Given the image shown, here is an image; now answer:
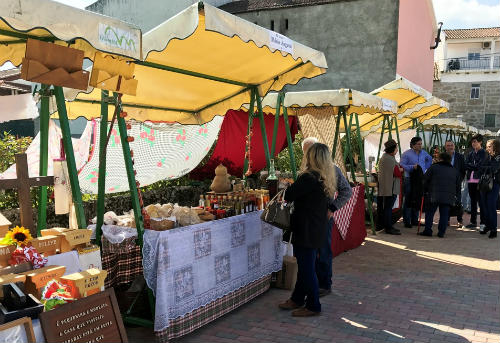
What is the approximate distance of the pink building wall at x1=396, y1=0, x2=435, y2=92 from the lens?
59.7ft

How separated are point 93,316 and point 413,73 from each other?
20.8 metres

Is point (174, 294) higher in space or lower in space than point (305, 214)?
lower

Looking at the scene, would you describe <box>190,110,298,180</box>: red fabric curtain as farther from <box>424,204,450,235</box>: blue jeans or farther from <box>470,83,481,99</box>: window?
<box>470,83,481,99</box>: window

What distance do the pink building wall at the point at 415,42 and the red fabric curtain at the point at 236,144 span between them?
10555 millimetres

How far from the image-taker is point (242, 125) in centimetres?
898

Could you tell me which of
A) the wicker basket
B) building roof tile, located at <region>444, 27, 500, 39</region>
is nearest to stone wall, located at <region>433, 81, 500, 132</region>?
building roof tile, located at <region>444, 27, 500, 39</region>

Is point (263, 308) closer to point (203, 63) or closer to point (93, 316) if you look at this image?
point (93, 316)

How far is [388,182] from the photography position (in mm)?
8367

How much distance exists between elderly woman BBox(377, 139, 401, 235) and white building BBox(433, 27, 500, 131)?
29548 millimetres

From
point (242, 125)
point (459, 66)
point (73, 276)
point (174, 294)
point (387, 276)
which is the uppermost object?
point (459, 66)

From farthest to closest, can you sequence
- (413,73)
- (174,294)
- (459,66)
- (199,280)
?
(459,66) < (413,73) < (199,280) < (174,294)

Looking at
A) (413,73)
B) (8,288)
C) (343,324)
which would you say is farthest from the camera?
(413,73)

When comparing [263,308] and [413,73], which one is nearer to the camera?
[263,308]

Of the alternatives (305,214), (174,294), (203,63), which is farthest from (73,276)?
(203,63)
